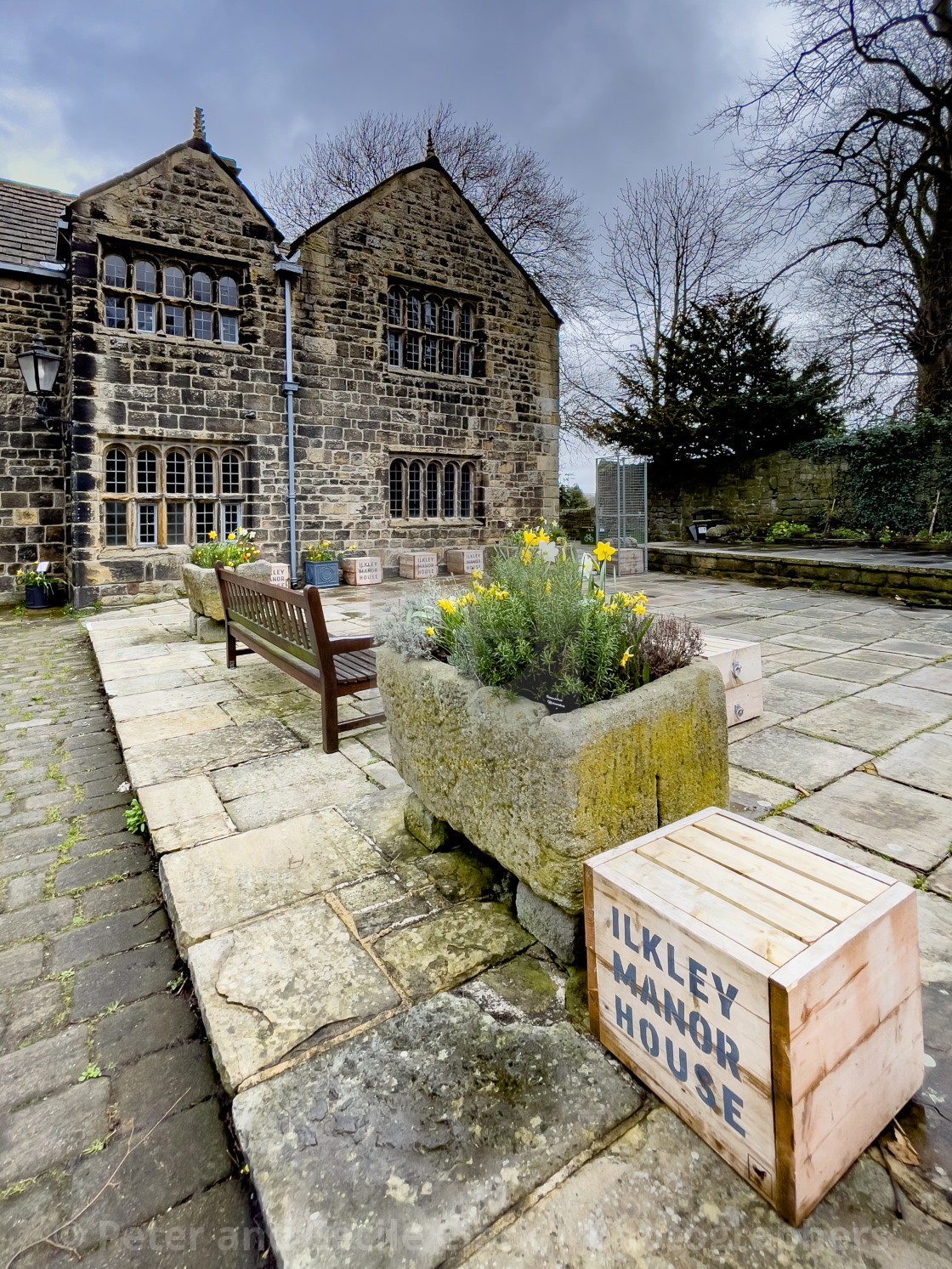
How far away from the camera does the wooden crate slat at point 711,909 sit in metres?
1.27

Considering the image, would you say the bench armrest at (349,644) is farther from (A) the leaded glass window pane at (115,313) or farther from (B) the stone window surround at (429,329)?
(B) the stone window surround at (429,329)

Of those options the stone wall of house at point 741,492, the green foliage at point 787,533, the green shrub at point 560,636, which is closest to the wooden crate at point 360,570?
the green foliage at point 787,533

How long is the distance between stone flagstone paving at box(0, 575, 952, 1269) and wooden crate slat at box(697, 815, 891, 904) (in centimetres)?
50

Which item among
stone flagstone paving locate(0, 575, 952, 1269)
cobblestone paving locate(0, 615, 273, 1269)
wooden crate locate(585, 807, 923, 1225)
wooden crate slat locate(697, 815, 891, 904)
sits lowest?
cobblestone paving locate(0, 615, 273, 1269)

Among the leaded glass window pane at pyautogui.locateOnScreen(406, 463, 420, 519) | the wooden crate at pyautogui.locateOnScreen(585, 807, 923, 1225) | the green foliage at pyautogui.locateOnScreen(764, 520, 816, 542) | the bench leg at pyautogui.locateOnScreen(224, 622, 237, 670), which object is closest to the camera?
the wooden crate at pyautogui.locateOnScreen(585, 807, 923, 1225)

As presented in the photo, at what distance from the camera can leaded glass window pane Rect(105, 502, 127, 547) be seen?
385 inches

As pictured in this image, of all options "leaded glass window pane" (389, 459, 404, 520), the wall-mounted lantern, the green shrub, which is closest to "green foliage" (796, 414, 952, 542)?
"leaded glass window pane" (389, 459, 404, 520)

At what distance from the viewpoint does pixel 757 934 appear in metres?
1.31

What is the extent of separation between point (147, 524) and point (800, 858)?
1069cm

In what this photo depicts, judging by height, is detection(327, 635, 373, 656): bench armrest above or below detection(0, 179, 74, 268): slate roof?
below

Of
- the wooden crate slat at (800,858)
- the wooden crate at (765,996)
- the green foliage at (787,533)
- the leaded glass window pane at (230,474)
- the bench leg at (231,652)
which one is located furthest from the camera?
the green foliage at (787,533)

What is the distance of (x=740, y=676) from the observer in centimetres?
396

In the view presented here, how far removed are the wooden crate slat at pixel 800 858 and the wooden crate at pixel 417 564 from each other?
10611 mm

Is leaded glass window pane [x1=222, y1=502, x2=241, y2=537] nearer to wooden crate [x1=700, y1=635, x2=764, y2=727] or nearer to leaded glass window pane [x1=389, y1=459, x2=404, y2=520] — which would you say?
leaded glass window pane [x1=389, y1=459, x2=404, y2=520]
